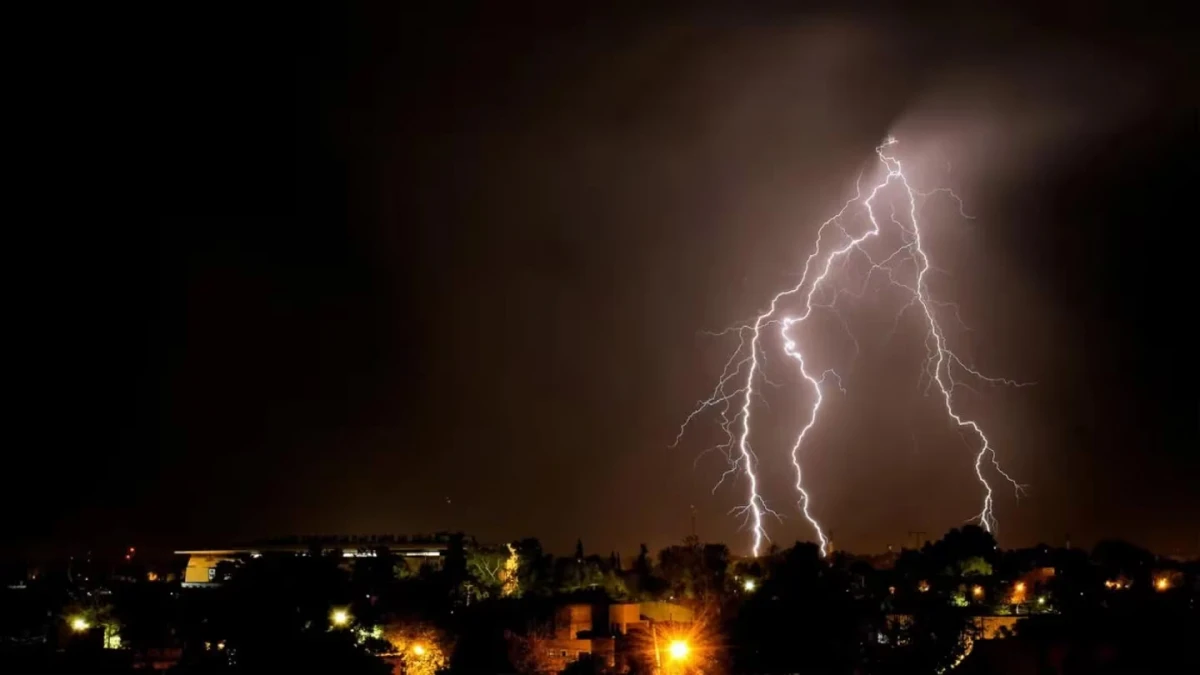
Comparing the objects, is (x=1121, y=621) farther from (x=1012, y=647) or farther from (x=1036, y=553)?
(x=1036, y=553)

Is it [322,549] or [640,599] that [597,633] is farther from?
[322,549]

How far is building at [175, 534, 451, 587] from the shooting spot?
4378 centimetres

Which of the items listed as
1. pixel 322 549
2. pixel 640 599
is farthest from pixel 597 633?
pixel 322 549

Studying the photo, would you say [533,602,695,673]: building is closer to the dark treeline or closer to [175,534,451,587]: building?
the dark treeline

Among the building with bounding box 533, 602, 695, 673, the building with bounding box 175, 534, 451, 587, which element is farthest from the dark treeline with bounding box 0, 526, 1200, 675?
the building with bounding box 175, 534, 451, 587

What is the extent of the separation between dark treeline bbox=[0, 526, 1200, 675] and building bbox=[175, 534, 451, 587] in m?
10.4

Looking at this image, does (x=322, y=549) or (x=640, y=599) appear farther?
(x=322, y=549)

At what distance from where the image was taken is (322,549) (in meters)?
41.2

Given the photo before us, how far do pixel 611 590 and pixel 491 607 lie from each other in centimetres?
1022

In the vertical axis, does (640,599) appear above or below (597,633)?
above

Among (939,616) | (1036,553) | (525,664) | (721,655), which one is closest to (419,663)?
(525,664)

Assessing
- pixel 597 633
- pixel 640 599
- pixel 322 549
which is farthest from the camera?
pixel 322 549

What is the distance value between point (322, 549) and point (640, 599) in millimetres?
16233

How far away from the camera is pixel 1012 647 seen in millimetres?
13758
